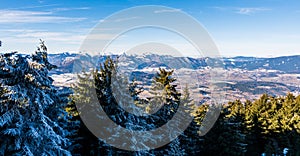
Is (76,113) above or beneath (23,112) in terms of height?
beneath

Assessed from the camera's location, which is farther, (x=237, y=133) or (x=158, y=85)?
(x=237, y=133)

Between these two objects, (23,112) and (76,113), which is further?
(76,113)

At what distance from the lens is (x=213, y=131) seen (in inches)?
1288

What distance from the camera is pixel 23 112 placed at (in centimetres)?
1133

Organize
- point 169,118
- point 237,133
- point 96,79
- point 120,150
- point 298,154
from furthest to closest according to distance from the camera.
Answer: point 298,154 → point 237,133 → point 169,118 → point 96,79 → point 120,150

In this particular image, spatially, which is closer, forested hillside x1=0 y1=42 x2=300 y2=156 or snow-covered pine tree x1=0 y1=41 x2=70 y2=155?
Result: snow-covered pine tree x1=0 y1=41 x2=70 y2=155

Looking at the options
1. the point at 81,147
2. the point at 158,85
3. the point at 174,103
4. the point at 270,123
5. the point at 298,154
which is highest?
the point at 158,85

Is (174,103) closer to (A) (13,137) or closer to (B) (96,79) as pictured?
(B) (96,79)

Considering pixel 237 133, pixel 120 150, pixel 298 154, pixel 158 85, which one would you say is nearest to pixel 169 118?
pixel 158 85

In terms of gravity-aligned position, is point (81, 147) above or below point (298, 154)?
above

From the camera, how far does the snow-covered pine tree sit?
35.6 feet

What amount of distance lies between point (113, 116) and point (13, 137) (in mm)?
6991

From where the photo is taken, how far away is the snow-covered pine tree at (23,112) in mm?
10844

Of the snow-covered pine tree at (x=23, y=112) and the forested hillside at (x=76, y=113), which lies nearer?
the snow-covered pine tree at (x=23, y=112)
